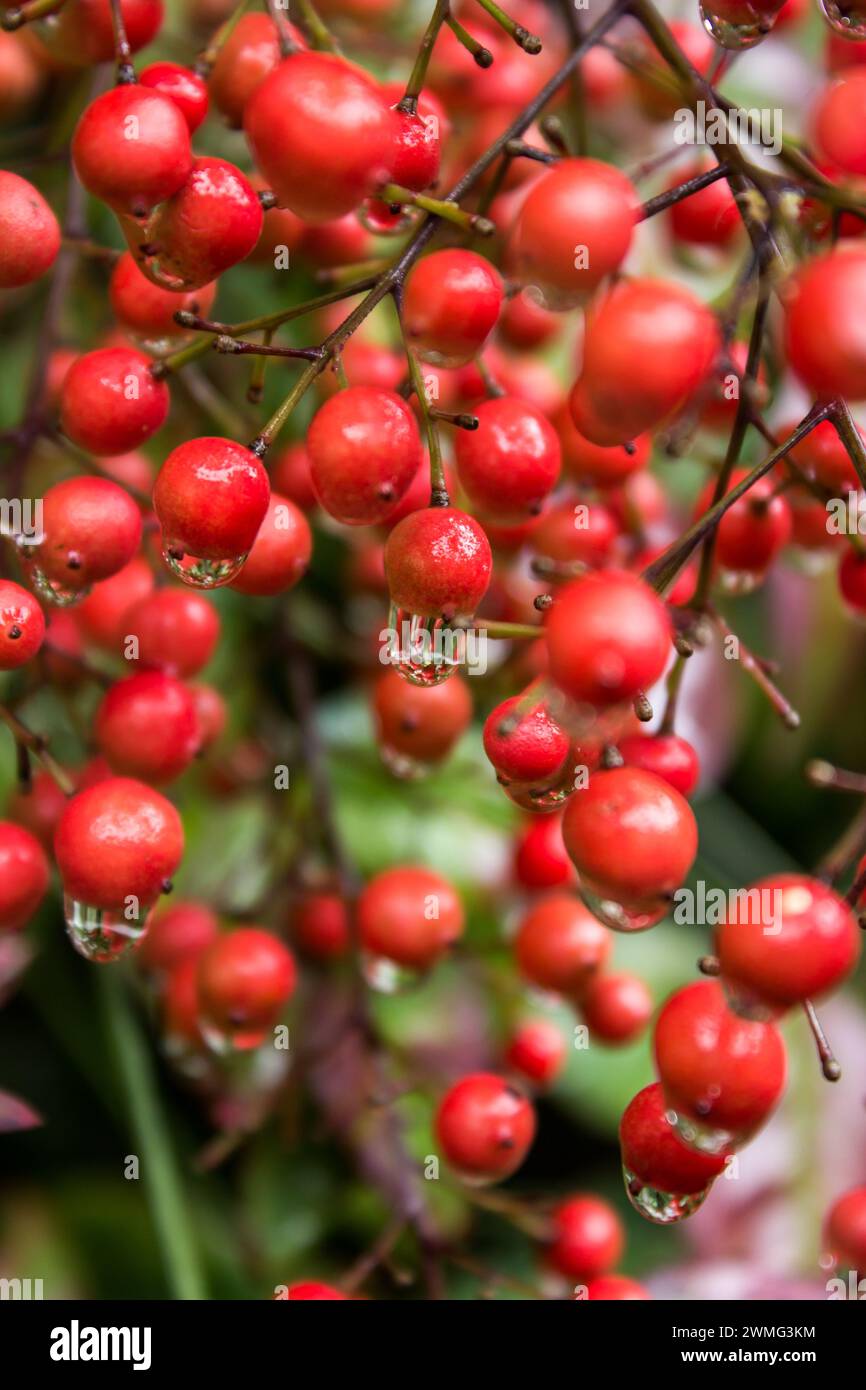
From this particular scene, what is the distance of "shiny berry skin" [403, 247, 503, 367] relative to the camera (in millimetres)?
418

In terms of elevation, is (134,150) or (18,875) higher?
(134,150)

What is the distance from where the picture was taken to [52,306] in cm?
60

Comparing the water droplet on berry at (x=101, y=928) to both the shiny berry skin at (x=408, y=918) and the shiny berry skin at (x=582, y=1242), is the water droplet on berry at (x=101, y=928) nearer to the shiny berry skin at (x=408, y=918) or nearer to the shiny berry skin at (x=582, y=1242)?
the shiny berry skin at (x=408, y=918)

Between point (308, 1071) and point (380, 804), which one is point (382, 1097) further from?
point (380, 804)

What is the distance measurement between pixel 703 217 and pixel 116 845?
408mm

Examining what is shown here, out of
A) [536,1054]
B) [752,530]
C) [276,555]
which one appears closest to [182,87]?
[276,555]

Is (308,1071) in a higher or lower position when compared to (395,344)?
lower

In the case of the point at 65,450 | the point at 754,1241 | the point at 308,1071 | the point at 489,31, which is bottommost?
the point at 754,1241

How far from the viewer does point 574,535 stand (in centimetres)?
59

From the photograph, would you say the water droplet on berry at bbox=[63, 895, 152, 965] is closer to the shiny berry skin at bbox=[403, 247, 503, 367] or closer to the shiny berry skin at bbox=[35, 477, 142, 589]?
the shiny berry skin at bbox=[35, 477, 142, 589]

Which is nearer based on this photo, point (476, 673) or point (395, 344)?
point (476, 673)

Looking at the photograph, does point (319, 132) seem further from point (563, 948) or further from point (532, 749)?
point (563, 948)
